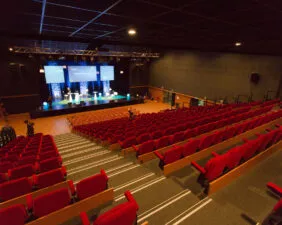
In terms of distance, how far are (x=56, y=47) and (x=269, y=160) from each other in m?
14.4

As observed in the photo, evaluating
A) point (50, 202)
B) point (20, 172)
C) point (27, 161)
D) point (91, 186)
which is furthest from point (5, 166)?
point (91, 186)

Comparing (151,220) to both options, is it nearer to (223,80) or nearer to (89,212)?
(89,212)

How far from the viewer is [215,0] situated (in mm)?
2930

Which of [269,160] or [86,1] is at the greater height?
[86,1]

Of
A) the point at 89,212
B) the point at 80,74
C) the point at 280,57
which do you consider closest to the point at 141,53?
the point at 80,74

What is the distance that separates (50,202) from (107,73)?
713 inches

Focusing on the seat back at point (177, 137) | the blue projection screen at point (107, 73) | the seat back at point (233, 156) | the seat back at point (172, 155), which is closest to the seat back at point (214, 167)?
the seat back at point (233, 156)

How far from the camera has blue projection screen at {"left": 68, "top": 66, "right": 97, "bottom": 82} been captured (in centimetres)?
1750

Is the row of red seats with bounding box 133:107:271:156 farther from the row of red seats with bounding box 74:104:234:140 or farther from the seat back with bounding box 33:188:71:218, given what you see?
the seat back with bounding box 33:188:71:218

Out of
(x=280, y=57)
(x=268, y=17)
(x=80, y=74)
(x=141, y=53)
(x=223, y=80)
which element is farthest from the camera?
(x=80, y=74)

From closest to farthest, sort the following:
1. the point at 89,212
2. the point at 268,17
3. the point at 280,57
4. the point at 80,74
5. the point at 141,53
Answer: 1. the point at 89,212
2. the point at 268,17
3. the point at 280,57
4. the point at 141,53
5. the point at 80,74

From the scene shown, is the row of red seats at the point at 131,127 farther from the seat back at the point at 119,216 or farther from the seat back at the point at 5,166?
the seat back at the point at 119,216

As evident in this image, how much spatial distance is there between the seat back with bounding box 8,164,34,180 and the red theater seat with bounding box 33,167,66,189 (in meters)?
0.55

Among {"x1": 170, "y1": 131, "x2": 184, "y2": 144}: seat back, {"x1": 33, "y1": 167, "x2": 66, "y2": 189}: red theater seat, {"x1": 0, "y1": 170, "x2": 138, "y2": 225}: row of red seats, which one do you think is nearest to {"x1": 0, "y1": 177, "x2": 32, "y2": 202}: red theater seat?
{"x1": 33, "y1": 167, "x2": 66, "y2": 189}: red theater seat
